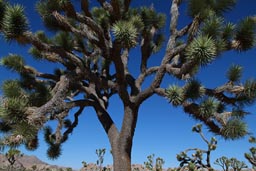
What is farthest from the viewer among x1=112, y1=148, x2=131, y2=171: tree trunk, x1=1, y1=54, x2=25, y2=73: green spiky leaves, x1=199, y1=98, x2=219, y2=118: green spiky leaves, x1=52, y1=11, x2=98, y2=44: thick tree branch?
x1=1, y1=54, x2=25, y2=73: green spiky leaves

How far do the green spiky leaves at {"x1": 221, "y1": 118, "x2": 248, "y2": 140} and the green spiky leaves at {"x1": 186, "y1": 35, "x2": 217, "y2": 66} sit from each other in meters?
1.24

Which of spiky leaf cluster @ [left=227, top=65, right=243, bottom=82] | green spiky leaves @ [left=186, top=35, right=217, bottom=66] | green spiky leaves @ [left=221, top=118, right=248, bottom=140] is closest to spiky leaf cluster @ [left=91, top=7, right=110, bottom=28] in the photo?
green spiky leaves @ [left=186, top=35, right=217, bottom=66]

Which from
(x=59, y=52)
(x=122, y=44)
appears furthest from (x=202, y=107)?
(x=59, y=52)

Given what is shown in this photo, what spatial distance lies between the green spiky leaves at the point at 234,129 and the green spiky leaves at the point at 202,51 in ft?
4.05

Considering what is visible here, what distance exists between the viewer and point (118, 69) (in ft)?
25.6

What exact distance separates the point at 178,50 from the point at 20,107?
3248 millimetres

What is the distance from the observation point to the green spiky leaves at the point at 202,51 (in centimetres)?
600

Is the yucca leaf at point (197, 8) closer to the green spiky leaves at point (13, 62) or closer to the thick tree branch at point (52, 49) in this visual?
the thick tree branch at point (52, 49)

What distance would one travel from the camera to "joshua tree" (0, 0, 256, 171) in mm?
6480

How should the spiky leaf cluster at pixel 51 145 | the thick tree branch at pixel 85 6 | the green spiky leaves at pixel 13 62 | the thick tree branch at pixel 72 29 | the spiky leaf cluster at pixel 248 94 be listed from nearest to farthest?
the spiky leaf cluster at pixel 248 94
the thick tree branch at pixel 72 29
the thick tree branch at pixel 85 6
the green spiky leaves at pixel 13 62
the spiky leaf cluster at pixel 51 145

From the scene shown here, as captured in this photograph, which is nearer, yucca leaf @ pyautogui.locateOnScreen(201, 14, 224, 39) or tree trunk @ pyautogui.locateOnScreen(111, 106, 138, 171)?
yucca leaf @ pyautogui.locateOnScreen(201, 14, 224, 39)

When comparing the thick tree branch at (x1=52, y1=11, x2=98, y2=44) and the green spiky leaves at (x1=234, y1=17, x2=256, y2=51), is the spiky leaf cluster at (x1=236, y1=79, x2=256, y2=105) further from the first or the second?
the thick tree branch at (x1=52, y1=11, x2=98, y2=44)

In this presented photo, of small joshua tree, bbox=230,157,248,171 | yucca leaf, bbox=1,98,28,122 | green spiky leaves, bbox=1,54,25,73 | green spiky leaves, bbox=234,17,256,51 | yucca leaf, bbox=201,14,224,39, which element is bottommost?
small joshua tree, bbox=230,157,248,171

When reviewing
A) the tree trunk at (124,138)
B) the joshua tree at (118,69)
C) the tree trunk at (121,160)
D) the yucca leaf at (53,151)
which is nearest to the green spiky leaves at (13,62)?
the joshua tree at (118,69)
